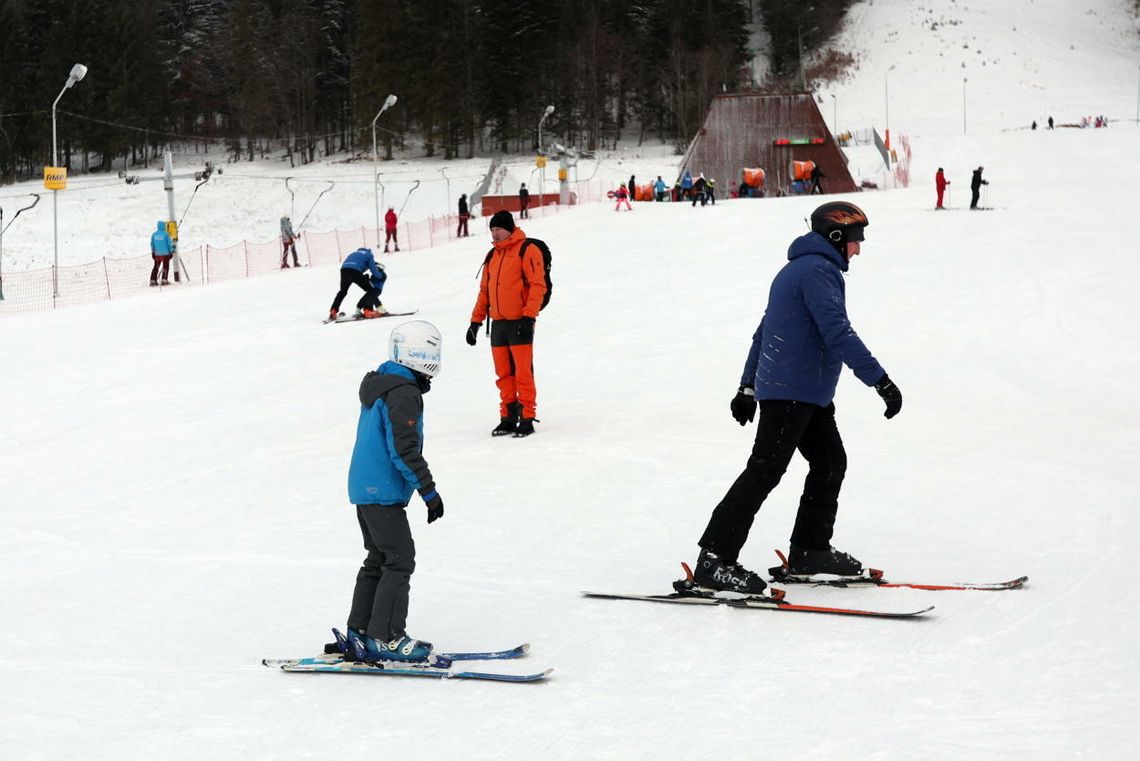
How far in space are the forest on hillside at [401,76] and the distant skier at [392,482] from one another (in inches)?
2366

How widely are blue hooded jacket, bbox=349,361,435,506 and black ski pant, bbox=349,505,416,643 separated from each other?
65 mm

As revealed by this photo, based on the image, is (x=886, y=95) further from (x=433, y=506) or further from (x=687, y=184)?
(x=433, y=506)

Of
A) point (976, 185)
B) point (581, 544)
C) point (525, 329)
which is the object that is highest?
point (976, 185)

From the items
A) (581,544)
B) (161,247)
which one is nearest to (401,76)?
(161,247)

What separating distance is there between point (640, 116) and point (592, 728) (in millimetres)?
67208

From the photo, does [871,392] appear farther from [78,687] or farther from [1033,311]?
[78,687]

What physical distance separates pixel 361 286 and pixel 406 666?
480 inches

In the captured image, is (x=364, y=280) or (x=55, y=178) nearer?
(x=364, y=280)

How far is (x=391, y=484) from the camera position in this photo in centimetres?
427

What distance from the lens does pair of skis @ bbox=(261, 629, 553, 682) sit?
13.8ft

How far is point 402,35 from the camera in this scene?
68.1m

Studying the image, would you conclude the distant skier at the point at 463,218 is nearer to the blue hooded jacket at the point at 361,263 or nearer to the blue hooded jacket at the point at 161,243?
the blue hooded jacket at the point at 161,243

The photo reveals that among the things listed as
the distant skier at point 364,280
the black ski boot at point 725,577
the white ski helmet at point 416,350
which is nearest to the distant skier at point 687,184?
the distant skier at point 364,280

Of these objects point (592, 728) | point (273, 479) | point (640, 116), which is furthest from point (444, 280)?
point (640, 116)
